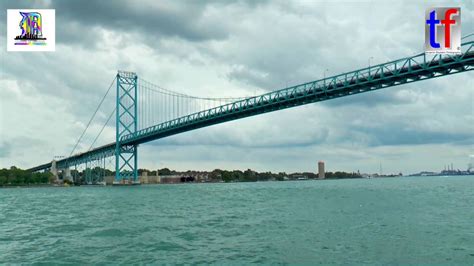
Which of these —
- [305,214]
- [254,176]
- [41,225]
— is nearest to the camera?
[41,225]

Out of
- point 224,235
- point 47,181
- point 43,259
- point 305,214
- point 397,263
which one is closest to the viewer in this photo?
point 397,263

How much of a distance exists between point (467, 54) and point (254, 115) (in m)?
32.5

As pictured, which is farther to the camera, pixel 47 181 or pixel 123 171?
pixel 47 181

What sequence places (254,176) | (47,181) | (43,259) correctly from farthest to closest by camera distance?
(254,176), (47,181), (43,259)

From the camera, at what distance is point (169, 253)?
546 inches

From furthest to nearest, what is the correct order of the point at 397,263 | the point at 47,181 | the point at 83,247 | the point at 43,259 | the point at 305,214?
the point at 47,181 → the point at 305,214 → the point at 83,247 → the point at 43,259 → the point at 397,263

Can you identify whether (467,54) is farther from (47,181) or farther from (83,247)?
(47,181)

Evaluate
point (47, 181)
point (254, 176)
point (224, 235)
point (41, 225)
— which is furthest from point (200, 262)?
→ point (254, 176)

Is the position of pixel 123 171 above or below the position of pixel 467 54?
below

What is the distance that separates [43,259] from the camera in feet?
43.9

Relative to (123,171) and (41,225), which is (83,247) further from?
(123,171)

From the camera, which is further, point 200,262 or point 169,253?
point 169,253

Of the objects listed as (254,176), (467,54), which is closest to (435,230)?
(467,54)

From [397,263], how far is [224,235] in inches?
265
